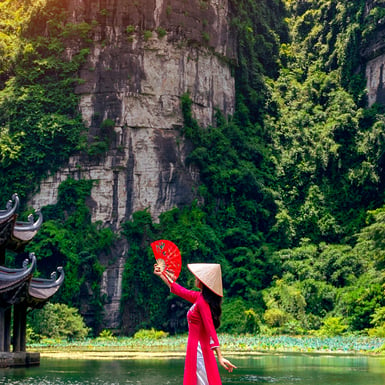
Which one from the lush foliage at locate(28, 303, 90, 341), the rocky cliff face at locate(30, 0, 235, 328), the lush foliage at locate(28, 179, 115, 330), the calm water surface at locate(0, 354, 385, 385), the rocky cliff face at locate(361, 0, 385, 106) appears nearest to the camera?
the calm water surface at locate(0, 354, 385, 385)

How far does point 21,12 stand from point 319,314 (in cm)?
2134

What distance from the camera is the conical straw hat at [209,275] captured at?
277 inches

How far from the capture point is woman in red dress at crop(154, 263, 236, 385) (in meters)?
7.03

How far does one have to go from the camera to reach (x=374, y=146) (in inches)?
1832

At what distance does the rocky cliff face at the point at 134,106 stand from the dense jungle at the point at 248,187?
55 cm

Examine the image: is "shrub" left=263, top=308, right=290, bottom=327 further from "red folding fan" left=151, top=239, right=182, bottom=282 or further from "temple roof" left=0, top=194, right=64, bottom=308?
"red folding fan" left=151, top=239, right=182, bottom=282

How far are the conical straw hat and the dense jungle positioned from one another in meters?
27.5

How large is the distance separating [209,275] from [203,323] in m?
0.41

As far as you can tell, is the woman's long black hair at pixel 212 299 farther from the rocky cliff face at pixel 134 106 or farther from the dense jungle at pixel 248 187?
the rocky cliff face at pixel 134 106

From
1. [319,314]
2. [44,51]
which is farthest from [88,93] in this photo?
[319,314]

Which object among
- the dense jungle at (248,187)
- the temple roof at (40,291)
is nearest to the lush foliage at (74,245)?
the dense jungle at (248,187)

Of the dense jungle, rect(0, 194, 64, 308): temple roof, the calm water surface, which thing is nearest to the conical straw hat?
the calm water surface

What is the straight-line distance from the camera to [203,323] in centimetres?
710

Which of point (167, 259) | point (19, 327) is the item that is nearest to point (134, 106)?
point (19, 327)
